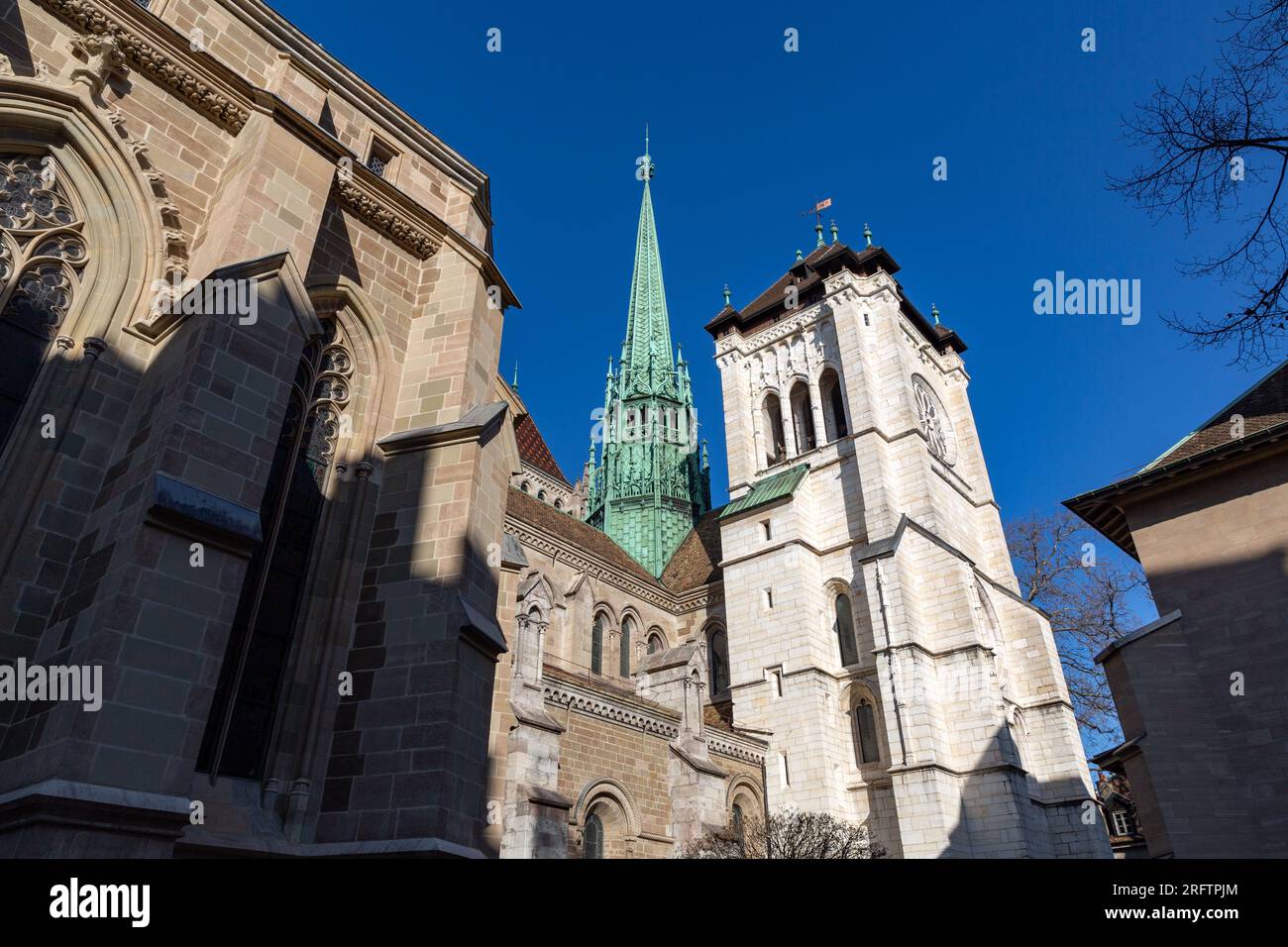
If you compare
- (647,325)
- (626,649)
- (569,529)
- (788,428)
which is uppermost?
(647,325)

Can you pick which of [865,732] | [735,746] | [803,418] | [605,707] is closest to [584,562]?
[735,746]

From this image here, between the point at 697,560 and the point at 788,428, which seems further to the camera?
the point at 697,560

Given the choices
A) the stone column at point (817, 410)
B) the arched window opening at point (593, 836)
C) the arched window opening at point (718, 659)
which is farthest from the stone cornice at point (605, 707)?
the stone column at point (817, 410)

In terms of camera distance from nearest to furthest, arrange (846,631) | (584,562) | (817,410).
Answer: (846,631) < (584,562) < (817,410)

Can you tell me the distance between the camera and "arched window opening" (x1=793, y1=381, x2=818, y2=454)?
102ft

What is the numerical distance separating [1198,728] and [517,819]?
38.8 feet

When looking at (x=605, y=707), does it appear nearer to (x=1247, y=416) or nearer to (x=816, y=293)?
(x=1247, y=416)

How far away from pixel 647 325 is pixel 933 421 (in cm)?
1937

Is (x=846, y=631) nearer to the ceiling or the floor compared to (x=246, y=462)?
nearer to the ceiling

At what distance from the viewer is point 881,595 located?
23.3m

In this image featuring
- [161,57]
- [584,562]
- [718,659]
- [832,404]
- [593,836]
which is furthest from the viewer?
[832,404]

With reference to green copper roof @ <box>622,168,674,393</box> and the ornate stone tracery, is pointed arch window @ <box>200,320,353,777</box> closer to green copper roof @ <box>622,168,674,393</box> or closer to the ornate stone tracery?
the ornate stone tracery

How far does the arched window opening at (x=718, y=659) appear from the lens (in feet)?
93.4
